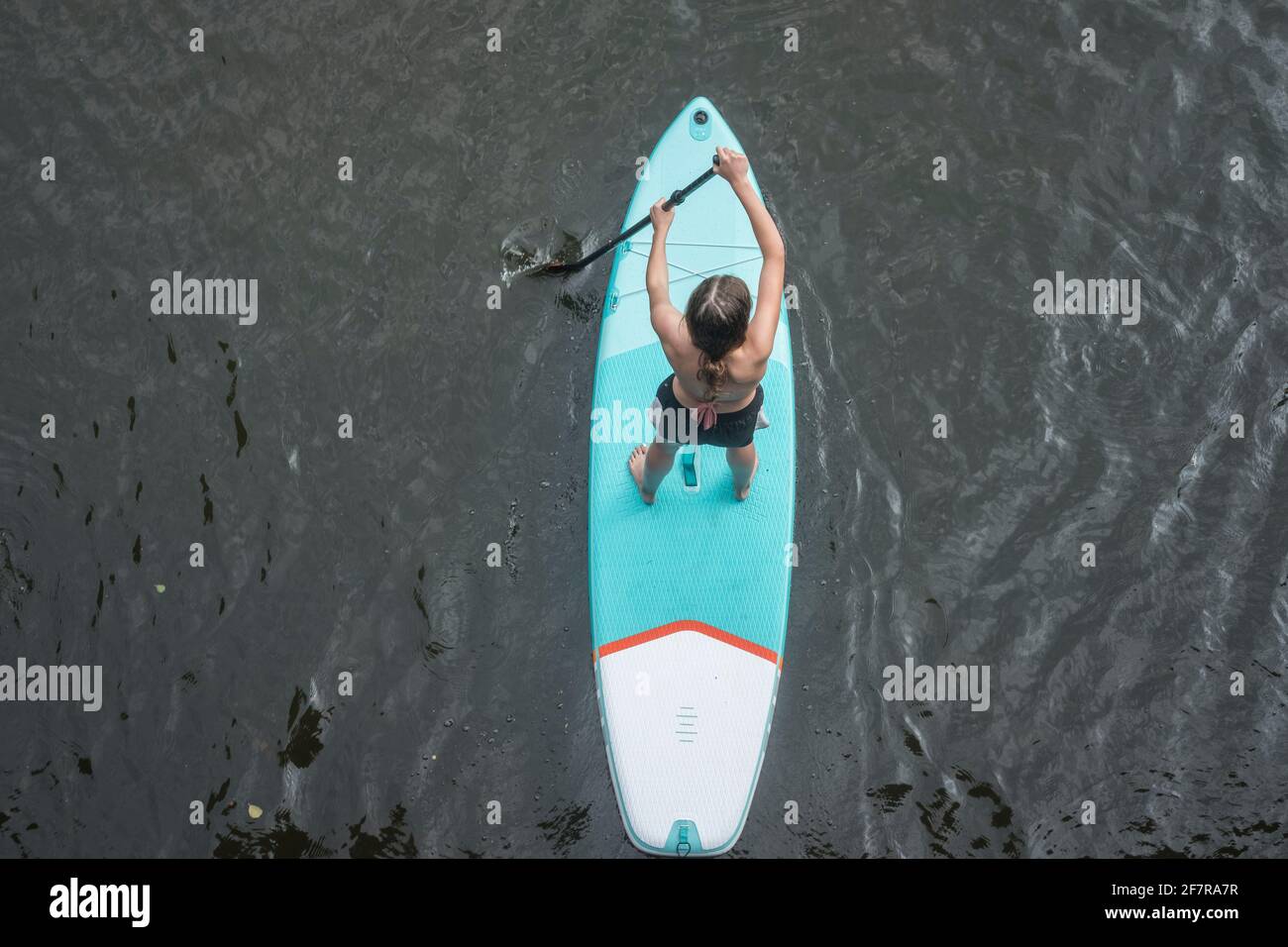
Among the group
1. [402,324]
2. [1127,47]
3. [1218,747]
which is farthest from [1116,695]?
[402,324]

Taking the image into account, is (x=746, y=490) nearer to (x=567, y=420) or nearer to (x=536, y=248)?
(x=567, y=420)

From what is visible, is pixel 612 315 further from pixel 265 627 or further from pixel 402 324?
pixel 265 627

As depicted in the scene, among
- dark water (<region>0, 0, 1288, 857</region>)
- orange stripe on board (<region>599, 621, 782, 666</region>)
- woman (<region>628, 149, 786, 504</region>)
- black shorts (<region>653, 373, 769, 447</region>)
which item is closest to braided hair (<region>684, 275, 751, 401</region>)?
woman (<region>628, 149, 786, 504</region>)

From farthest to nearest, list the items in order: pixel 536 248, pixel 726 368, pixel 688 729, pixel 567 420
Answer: pixel 536 248, pixel 567 420, pixel 688 729, pixel 726 368

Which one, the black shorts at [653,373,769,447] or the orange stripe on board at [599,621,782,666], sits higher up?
the black shorts at [653,373,769,447]

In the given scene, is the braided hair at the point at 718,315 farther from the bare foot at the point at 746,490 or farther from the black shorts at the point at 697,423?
the bare foot at the point at 746,490

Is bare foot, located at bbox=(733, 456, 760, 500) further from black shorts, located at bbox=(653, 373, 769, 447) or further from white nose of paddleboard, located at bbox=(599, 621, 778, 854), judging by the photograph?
white nose of paddleboard, located at bbox=(599, 621, 778, 854)

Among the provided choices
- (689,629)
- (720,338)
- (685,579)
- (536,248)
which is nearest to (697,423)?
(720,338)
